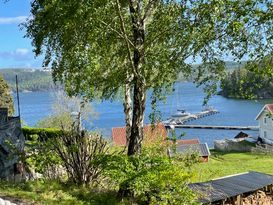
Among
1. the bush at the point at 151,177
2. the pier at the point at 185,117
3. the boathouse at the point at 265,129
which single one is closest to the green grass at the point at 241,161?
the boathouse at the point at 265,129

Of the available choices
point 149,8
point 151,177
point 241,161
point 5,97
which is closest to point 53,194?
point 151,177

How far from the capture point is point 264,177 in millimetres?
15742

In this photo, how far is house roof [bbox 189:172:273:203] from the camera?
12.7 m

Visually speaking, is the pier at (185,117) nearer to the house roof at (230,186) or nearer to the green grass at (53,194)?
the house roof at (230,186)

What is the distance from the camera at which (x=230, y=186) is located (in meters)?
14.1

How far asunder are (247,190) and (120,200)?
507 centimetres

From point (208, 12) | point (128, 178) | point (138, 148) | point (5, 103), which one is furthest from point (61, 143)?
point (5, 103)

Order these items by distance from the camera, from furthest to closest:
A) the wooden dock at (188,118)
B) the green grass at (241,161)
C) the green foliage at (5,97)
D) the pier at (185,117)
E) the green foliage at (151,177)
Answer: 1. the pier at (185,117)
2. the wooden dock at (188,118)
3. the green foliage at (5,97)
4. the green grass at (241,161)
5. the green foliage at (151,177)

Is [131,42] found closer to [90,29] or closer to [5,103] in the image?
[90,29]

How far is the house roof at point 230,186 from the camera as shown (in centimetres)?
1270

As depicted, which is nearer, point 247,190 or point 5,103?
point 247,190

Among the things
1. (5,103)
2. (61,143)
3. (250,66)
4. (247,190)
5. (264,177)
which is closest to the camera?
(250,66)

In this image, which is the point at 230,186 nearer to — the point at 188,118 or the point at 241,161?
the point at 241,161

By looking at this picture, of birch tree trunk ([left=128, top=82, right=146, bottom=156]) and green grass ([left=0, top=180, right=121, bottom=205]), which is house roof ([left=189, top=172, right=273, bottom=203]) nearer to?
birch tree trunk ([left=128, top=82, right=146, bottom=156])
